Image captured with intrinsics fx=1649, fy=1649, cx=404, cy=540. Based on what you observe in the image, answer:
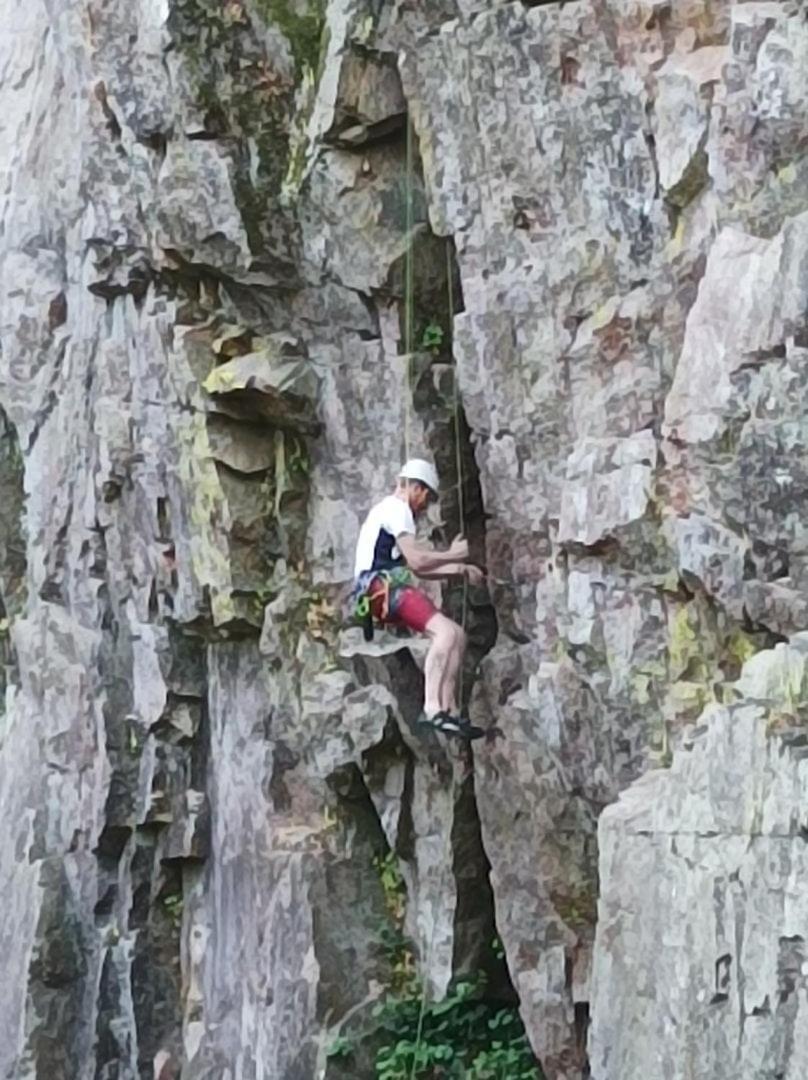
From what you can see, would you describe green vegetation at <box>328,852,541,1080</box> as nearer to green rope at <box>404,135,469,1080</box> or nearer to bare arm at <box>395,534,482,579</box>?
green rope at <box>404,135,469,1080</box>

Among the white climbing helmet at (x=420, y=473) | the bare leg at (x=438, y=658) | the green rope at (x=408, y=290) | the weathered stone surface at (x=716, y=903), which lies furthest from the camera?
the green rope at (x=408, y=290)

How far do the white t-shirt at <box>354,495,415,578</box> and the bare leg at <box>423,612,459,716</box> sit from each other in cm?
46

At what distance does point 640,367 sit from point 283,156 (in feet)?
12.2

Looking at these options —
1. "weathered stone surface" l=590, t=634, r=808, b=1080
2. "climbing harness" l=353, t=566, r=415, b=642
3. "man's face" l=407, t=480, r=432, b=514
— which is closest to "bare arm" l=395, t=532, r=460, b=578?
"climbing harness" l=353, t=566, r=415, b=642

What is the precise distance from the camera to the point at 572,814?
10.4 metres

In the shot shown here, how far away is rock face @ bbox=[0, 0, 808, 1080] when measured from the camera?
866cm

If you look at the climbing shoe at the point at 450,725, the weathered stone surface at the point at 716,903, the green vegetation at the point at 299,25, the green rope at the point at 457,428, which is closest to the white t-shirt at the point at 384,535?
the green rope at the point at 457,428

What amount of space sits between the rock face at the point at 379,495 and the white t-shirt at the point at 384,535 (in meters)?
0.74

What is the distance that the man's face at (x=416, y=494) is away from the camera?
10.5 m

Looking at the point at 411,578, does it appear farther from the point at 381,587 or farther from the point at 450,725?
the point at 450,725

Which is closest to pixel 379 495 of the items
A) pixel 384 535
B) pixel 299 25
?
pixel 384 535

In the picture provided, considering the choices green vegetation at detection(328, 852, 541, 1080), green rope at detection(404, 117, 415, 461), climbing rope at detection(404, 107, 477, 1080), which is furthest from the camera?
green rope at detection(404, 117, 415, 461)

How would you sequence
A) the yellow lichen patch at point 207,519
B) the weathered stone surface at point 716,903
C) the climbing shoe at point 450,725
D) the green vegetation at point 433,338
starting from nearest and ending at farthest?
the weathered stone surface at point 716,903, the climbing shoe at point 450,725, the green vegetation at point 433,338, the yellow lichen patch at point 207,519

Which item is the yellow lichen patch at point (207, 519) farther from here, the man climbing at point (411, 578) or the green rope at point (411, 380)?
the man climbing at point (411, 578)
